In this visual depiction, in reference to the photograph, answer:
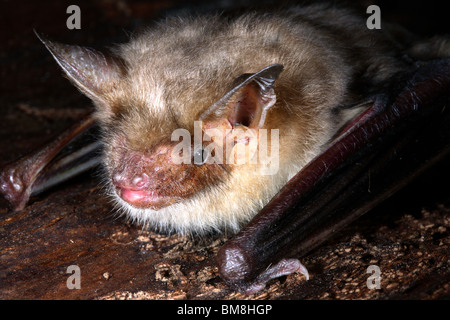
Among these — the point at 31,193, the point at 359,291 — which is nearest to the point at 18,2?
the point at 31,193

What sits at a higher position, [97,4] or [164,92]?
[97,4]

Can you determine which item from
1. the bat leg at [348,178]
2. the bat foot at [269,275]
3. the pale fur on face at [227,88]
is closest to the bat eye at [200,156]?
the pale fur on face at [227,88]

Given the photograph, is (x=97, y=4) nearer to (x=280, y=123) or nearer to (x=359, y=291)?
(x=280, y=123)

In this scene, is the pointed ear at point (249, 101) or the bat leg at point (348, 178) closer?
the pointed ear at point (249, 101)

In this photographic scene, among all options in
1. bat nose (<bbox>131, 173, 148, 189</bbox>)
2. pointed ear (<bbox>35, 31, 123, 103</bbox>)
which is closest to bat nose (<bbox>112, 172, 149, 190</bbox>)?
bat nose (<bbox>131, 173, 148, 189</bbox>)

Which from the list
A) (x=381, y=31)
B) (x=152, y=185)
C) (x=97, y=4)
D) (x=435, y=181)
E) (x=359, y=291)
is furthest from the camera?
(x=97, y=4)

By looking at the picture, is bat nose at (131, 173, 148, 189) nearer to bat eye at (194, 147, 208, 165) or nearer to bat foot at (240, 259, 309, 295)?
bat eye at (194, 147, 208, 165)

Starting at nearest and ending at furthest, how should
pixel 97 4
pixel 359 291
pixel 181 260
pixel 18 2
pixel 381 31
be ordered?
pixel 359 291, pixel 181 260, pixel 381 31, pixel 18 2, pixel 97 4

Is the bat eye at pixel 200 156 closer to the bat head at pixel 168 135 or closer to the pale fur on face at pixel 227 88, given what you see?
the bat head at pixel 168 135
